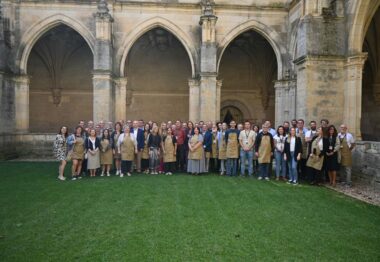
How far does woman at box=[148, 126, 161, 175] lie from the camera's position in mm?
9469

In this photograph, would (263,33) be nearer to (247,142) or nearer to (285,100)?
(285,100)

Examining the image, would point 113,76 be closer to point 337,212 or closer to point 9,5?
point 9,5

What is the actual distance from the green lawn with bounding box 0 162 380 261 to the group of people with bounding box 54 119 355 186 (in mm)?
972

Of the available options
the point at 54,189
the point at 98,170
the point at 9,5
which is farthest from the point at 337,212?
the point at 9,5

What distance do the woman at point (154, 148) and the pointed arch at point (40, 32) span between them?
5.94 meters

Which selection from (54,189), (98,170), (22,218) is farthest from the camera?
(98,170)

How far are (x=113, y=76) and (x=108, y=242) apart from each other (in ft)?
33.0

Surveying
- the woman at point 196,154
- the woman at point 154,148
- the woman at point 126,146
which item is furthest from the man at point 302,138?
the woman at point 126,146

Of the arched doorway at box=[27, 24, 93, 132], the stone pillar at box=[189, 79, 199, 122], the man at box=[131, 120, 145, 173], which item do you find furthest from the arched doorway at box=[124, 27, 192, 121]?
the man at box=[131, 120, 145, 173]

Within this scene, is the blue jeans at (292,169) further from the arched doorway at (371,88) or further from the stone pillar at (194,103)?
the arched doorway at (371,88)

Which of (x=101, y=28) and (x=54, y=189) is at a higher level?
(x=101, y=28)

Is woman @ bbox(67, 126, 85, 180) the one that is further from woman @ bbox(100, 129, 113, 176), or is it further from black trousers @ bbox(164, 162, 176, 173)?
black trousers @ bbox(164, 162, 176, 173)

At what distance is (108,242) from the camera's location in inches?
167

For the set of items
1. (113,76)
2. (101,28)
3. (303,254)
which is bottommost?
(303,254)
